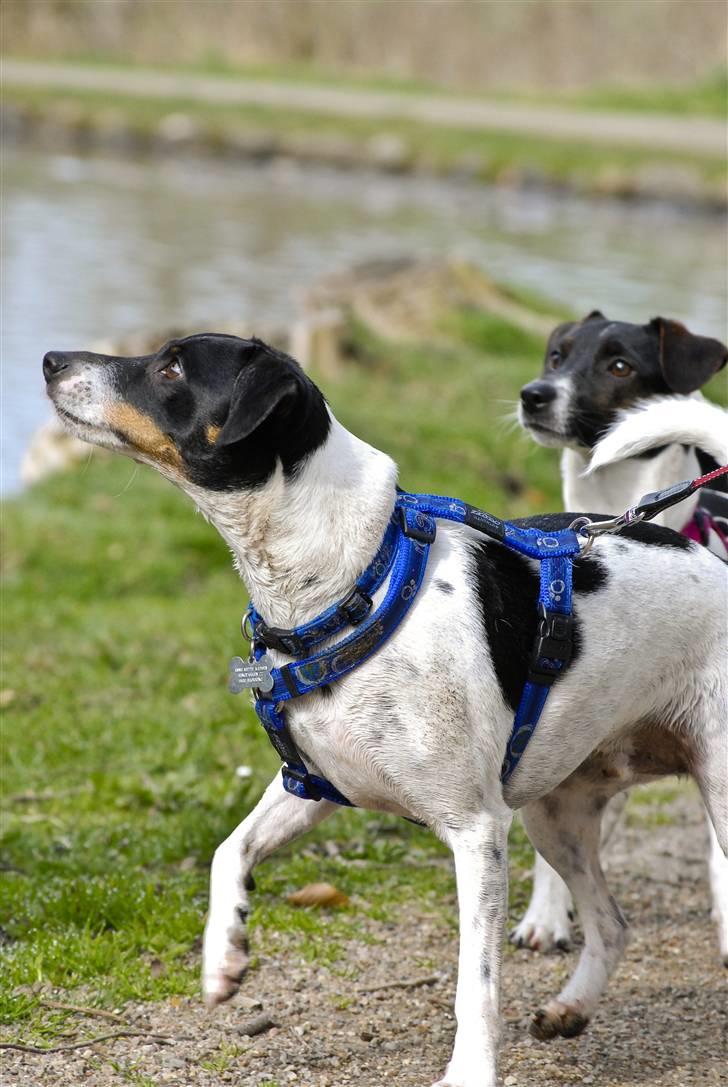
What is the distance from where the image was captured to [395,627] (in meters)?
3.40

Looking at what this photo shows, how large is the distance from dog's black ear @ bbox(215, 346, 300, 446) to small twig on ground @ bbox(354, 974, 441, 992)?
1720mm

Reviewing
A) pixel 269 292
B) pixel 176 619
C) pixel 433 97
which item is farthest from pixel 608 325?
pixel 433 97

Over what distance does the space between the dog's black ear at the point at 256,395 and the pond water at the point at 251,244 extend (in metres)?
8.76

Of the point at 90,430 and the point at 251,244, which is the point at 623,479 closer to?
the point at 90,430

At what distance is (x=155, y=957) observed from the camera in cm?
437

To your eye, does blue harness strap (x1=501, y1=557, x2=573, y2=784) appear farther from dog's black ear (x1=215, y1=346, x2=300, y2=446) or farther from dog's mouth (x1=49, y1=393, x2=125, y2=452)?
dog's mouth (x1=49, y1=393, x2=125, y2=452)

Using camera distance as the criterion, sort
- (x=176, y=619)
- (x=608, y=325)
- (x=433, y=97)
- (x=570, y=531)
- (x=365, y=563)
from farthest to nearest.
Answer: (x=433, y=97)
(x=176, y=619)
(x=608, y=325)
(x=570, y=531)
(x=365, y=563)

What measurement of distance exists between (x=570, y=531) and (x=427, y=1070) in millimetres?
1390

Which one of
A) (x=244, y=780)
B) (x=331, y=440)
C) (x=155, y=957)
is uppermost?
(x=331, y=440)

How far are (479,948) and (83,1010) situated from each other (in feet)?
4.00

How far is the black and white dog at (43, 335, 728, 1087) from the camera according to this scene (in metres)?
3.38

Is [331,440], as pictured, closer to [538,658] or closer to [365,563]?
[365,563]

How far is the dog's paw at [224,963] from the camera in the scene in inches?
141

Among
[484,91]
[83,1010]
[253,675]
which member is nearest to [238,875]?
[253,675]
